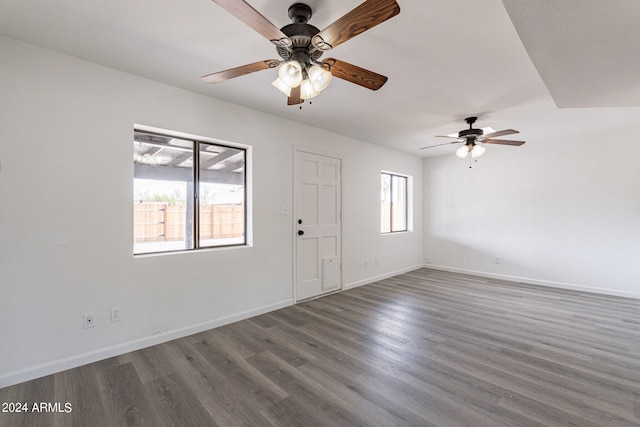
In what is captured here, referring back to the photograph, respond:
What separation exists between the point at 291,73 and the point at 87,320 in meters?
2.61

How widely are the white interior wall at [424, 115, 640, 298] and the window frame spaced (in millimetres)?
3985

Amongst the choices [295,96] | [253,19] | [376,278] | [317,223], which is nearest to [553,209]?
[376,278]

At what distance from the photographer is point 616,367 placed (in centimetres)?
227

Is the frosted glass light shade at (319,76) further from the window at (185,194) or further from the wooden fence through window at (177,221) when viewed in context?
the wooden fence through window at (177,221)

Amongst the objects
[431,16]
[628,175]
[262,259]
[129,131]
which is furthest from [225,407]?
[628,175]

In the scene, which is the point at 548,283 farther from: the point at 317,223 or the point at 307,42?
the point at 307,42

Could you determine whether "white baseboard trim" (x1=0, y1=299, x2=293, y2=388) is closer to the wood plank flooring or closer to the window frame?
the wood plank flooring

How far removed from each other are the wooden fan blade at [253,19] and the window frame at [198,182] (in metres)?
1.81

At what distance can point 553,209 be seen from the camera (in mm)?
4758

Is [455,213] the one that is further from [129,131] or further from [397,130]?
[129,131]

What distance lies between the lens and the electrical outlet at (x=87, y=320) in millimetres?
2344

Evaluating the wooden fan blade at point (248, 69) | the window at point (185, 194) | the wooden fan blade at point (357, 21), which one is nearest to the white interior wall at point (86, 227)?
the window at point (185, 194)

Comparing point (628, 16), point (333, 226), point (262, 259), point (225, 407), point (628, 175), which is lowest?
point (225, 407)

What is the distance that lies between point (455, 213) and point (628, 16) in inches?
190
